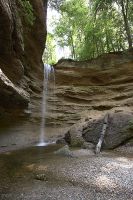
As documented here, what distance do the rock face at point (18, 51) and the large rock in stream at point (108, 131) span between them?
3535mm

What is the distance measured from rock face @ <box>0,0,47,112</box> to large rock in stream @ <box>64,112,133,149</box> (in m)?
3.53

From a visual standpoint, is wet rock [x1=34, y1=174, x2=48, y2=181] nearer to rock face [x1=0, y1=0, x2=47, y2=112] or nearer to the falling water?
rock face [x1=0, y1=0, x2=47, y2=112]

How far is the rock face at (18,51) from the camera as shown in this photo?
12398 mm

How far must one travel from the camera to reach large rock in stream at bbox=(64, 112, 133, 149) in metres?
12.8

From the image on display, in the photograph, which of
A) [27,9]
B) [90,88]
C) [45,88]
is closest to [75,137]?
[45,88]

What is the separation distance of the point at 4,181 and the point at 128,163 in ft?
13.6

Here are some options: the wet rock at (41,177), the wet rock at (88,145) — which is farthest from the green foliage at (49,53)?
the wet rock at (41,177)

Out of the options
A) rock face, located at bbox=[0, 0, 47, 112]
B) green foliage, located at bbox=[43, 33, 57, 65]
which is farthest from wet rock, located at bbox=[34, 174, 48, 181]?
green foliage, located at bbox=[43, 33, 57, 65]

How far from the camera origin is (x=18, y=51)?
49.1 ft

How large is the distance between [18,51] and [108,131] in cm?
652

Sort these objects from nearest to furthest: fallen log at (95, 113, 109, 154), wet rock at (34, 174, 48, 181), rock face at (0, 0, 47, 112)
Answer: wet rock at (34, 174, 48, 181) < fallen log at (95, 113, 109, 154) < rock face at (0, 0, 47, 112)

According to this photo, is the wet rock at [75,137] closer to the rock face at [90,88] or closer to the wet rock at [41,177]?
the rock face at [90,88]

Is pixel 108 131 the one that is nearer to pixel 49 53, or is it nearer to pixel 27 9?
pixel 27 9

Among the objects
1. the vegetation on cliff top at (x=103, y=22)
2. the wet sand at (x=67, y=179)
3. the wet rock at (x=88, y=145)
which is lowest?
the wet rock at (x=88, y=145)
